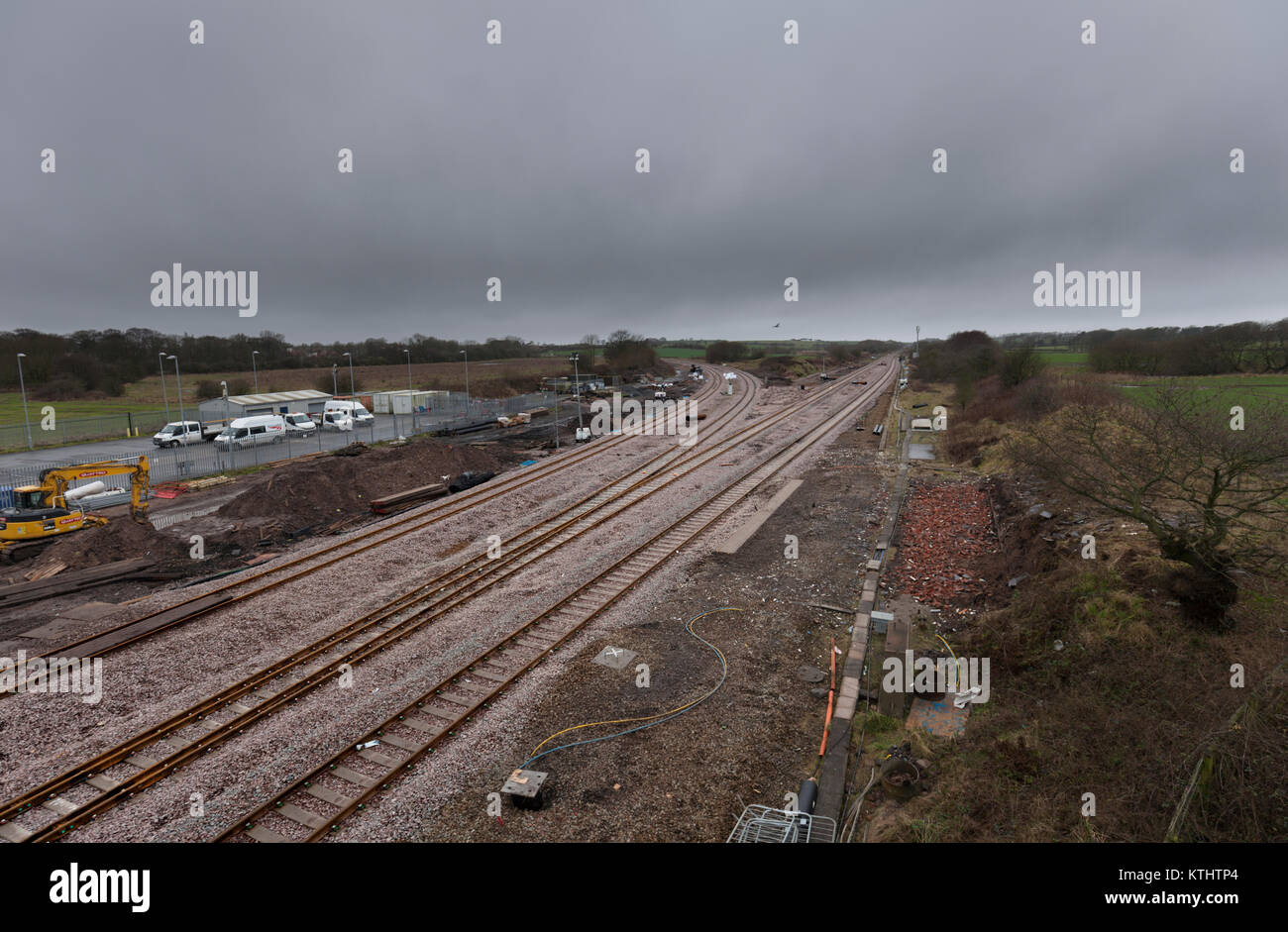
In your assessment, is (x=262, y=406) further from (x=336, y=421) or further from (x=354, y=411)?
(x=336, y=421)

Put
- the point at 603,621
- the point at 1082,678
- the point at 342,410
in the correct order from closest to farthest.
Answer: the point at 1082,678, the point at 603,621, the point at 342,410

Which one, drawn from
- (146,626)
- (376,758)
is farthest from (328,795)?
(146,626)

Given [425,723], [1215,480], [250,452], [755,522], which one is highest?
[1215,480]

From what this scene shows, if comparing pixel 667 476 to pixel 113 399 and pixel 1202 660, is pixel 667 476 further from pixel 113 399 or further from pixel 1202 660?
pixel 113 399

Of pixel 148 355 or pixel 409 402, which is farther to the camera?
pixel 148 355

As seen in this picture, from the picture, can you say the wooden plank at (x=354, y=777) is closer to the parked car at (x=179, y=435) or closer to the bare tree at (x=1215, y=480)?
the bare tree at (x=1215, y=480)

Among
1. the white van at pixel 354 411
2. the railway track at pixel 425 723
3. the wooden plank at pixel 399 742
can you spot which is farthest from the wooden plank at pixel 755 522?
the white van at pixel 354 411
